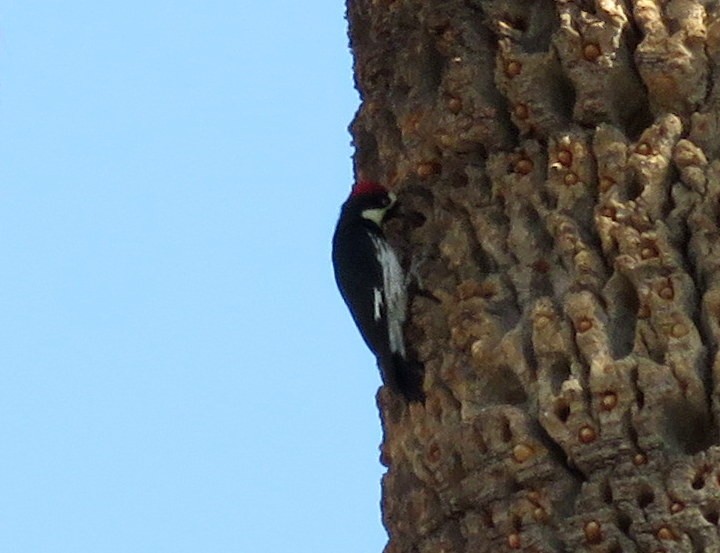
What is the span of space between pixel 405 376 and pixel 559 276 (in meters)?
0.48

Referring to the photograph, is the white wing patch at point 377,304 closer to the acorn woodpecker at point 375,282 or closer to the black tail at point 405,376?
the acorn woodpecker at point 375,282

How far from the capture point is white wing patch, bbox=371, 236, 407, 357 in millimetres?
4859

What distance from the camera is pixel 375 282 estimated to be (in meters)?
5.42

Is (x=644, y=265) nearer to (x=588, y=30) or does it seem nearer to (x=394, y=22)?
(x=588, y=30)

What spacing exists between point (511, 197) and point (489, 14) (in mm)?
488

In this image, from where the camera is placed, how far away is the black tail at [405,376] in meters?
4.62

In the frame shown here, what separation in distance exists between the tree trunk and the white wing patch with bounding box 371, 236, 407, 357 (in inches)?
2.2

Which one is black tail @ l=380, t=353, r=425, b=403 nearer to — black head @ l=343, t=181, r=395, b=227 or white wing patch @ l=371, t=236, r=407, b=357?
white wing patch @ l=371, t=236, r=407, b=357

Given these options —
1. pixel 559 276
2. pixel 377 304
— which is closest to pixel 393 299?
→ pixel 377 304

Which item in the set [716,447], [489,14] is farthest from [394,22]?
[716,447]

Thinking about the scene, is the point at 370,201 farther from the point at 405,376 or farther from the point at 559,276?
the point at 559,276

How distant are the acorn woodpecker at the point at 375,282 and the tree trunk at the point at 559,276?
2.3 inches

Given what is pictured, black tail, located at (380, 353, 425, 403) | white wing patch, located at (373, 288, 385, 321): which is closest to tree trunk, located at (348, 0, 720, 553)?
black tail, located at (380, 353, 425, 403)

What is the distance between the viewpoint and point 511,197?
459 centimetres
